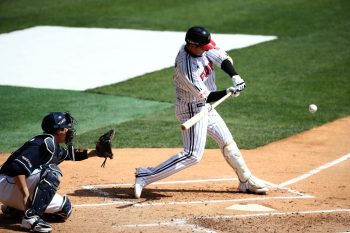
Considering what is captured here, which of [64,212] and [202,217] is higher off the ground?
[64,212]

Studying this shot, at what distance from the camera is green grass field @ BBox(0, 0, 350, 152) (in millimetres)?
12438

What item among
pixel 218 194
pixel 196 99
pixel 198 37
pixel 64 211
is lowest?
pixel 218 194

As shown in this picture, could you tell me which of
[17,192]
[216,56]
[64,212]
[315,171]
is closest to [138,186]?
[64,212]

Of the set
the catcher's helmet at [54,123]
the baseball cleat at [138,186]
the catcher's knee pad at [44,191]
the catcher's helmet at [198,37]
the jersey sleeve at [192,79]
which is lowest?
the baseball cleat at [138,186]

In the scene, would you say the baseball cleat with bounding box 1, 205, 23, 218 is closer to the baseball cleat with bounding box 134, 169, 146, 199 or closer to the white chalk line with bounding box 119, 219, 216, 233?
the white chalk line with bounding box 119, 219, 216, 233

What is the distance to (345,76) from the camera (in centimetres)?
1563

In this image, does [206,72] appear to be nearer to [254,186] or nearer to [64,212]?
[254,186]

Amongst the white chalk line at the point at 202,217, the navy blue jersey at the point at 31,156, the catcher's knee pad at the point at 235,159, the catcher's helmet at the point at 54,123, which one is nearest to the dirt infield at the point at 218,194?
the white chalk line at the point at 202,217

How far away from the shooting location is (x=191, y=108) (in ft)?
28.6

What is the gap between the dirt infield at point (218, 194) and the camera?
7766 mm

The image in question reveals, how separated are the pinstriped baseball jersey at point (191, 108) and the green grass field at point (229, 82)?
2752mm

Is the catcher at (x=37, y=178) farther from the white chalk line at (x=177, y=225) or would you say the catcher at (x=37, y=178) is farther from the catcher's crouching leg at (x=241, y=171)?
the catcher's crouching leg at (x=241, y=171)

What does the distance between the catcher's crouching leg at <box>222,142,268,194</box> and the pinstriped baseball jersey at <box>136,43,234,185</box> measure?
10 cm

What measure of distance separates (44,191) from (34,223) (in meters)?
0.33
